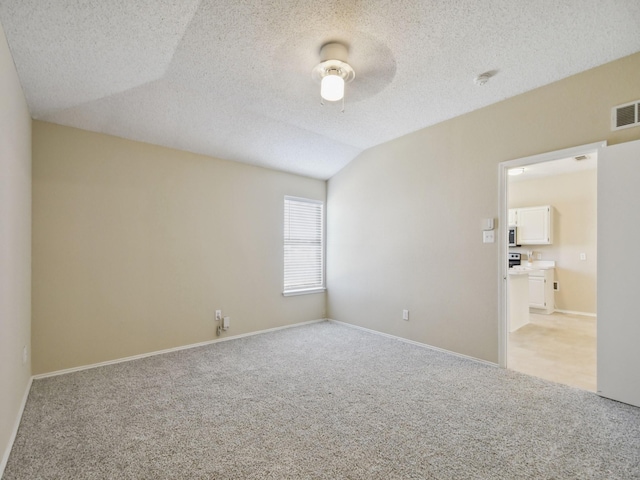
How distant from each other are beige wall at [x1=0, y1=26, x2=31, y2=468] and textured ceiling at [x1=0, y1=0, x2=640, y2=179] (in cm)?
31

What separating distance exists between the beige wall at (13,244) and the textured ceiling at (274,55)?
1.03 feet

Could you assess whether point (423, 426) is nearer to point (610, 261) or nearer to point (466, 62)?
point (610, 261)

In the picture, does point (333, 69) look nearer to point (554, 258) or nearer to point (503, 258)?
point (503, 258)

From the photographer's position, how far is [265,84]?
2.98 meters

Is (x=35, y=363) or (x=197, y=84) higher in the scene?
(x=197, y=84)

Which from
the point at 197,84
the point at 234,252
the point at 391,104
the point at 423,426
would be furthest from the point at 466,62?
the point at 234,252

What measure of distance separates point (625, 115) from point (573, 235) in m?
4.23

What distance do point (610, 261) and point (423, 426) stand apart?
2014mm

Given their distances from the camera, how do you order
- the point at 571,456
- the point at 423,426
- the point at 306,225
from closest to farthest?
the point at 571,456, the point at 423,426, the point at 306,225

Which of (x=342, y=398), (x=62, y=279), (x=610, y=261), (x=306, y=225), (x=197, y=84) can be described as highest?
(x=197, y=84)

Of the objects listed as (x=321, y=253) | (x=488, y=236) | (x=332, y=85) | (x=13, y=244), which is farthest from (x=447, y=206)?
(x=13, y=244)

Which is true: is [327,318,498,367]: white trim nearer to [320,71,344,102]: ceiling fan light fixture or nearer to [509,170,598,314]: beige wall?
[320,71,344,102]: ceiling fan light fixture

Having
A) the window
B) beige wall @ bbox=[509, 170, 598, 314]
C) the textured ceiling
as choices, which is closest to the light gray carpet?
the window

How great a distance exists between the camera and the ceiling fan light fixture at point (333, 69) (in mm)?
2414
